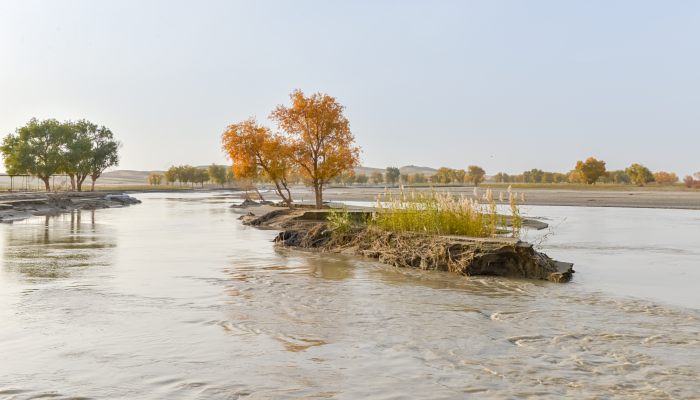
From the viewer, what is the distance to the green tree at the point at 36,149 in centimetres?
8144

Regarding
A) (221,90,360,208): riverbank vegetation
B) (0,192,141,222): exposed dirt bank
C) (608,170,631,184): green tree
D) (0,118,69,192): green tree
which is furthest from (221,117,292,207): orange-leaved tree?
(608,170,631,184): green tree

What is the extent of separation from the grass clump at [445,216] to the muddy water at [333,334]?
6.10ft

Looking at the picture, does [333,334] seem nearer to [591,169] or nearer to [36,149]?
[36,149]

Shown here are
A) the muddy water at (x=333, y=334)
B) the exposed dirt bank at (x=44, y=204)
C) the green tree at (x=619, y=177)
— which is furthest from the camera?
the green tree at (x=619, y=177)

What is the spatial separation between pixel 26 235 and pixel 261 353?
21.8m

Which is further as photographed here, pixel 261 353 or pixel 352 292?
pixel 352 292

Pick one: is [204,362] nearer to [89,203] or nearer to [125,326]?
[125,326]

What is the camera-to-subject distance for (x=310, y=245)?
64.2 feet

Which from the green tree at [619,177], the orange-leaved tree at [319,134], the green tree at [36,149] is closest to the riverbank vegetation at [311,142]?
the orange-leaved tree at [319,134]

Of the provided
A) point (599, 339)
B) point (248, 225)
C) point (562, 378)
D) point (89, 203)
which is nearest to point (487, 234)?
point (599, 339)

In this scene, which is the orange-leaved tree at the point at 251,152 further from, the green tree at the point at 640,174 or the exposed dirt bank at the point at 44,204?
the green tree at the point at 640,174

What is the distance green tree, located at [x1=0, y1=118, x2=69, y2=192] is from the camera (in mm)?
81438

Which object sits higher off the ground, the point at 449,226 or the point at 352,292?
the point at 449,226

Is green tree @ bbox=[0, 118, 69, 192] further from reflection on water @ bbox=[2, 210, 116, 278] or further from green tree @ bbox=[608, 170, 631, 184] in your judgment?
green tree @ bbox=[608, 170, 631, 184]
